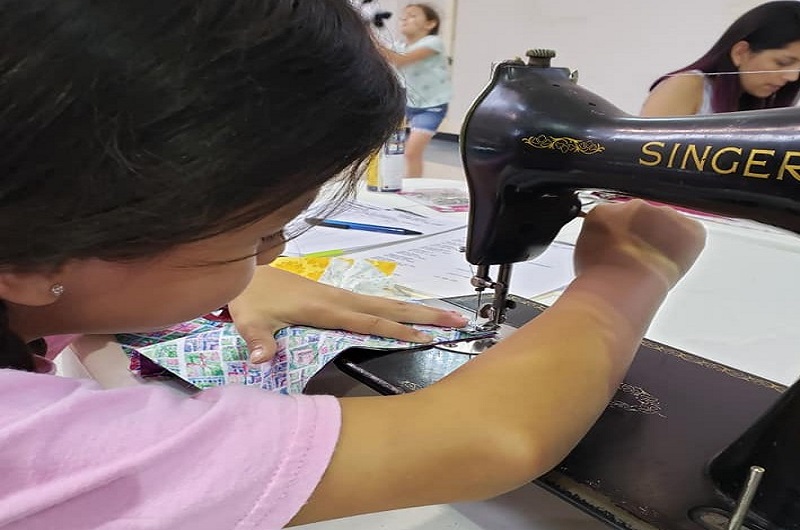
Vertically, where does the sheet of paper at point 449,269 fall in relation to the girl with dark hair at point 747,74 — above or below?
below

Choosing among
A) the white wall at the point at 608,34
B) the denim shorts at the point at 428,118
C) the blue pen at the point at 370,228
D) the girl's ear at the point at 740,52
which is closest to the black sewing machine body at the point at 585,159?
the blue pen at the point at 370,228

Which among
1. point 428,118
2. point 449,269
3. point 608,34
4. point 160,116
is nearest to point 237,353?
point 160,116

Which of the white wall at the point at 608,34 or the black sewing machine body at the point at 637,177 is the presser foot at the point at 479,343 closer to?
the black sewing machine body at the point at 637,177

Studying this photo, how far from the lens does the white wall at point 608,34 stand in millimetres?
2506

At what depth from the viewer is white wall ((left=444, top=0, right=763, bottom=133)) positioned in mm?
2506

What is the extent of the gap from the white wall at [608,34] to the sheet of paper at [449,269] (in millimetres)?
1470

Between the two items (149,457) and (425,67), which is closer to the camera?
(149,457)

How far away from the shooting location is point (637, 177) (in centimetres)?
54

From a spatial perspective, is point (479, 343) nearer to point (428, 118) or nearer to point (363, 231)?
point (363, 231)

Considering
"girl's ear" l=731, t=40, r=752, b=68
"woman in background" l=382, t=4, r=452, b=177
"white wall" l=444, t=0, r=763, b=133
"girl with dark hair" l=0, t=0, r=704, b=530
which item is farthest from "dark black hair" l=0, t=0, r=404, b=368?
"woman in background" l=382, t=4, r=452, b=177

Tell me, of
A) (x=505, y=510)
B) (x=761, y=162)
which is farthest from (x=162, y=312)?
(x=761, y=162)

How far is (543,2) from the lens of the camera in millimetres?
3072

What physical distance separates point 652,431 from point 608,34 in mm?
2600

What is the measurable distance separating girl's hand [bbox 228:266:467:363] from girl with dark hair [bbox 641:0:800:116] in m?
0.35
